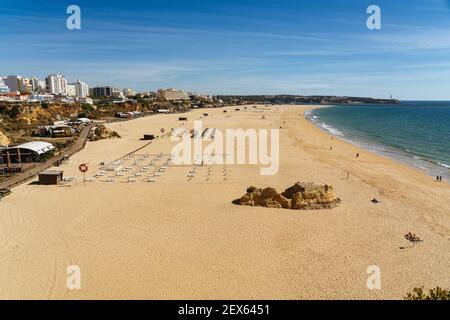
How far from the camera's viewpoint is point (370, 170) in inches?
1270

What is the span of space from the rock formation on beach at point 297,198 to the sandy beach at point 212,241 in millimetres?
627

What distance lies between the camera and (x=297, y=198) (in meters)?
21.2

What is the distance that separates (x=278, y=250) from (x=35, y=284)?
32.2 feet

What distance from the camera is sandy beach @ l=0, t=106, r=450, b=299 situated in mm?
12898
